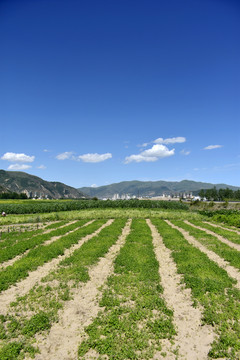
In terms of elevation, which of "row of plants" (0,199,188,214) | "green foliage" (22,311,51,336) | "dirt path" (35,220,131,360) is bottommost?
"dirt path" (35,220,131,360)

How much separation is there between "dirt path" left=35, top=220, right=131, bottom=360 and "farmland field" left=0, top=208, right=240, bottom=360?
0.03 m

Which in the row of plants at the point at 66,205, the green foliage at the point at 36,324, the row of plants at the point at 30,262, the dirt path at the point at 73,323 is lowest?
the dirt path at the point at 73,323

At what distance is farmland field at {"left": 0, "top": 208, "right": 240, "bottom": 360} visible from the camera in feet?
22.4

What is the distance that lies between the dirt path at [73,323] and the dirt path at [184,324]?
2846 mm

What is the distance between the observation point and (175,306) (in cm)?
927

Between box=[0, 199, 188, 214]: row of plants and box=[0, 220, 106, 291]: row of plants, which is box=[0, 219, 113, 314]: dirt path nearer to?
box=[0, 220, 106, 291]: row of plants

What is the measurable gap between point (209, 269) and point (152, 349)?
7.42 m

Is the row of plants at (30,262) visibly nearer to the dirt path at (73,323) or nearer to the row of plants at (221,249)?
the dirt path at (73,323)

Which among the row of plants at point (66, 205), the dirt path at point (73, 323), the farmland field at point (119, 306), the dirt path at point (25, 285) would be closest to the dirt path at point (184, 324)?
the farmland field at point (119, 306)

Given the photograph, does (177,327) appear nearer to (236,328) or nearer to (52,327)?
(236,328)

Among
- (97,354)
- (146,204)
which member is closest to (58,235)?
(97,354)

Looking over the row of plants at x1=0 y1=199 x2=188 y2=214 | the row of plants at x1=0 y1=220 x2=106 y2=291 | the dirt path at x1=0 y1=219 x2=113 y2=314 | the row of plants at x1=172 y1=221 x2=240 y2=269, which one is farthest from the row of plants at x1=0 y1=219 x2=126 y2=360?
the row of plants at x1=0 y1=199 x2=188 y2=214

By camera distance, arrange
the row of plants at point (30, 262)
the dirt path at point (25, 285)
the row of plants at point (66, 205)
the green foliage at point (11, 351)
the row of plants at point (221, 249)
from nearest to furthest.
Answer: the green foliage at point (11, 351), the dirt path at point (25, 285), the row of plants at point (30, 262), the row of plants at point (221, 249), the row of plants at point (66, 205)

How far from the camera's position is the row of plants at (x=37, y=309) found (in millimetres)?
6809
